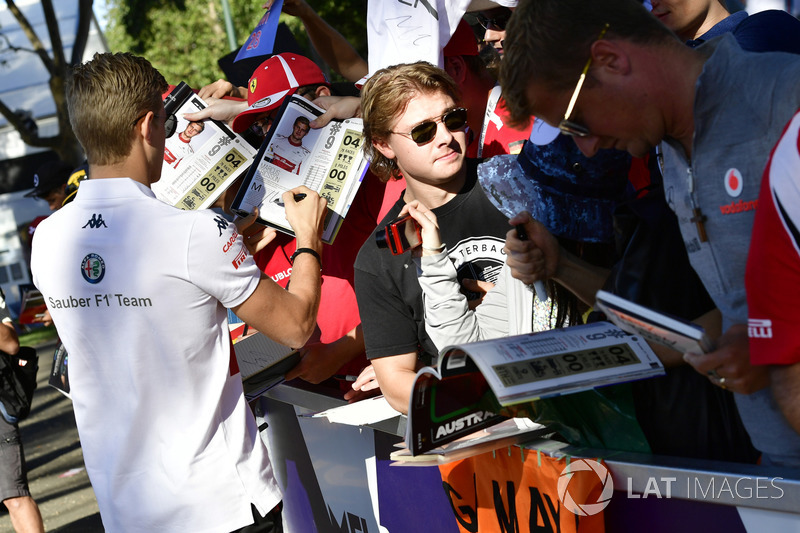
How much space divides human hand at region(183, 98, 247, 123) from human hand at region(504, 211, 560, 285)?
1.89 metres

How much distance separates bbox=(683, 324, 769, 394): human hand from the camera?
1580 millimetres

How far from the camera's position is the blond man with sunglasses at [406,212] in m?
2.80

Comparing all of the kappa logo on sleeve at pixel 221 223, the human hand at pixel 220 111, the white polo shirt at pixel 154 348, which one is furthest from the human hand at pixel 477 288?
the human hand at pixel 220 111

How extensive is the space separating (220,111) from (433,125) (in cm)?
124

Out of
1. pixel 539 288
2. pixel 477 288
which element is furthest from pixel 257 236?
pixel 539 288

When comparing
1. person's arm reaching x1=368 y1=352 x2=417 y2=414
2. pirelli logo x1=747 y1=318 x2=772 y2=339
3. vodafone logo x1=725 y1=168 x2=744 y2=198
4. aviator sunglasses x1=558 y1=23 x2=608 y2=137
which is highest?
aviator sunglasses x1=558 y1=23 x2=608 y2=137

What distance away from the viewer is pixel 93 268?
2.58 metres

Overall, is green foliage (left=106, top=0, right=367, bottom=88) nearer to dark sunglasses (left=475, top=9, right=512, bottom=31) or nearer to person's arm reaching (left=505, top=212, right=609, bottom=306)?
dark sunglasses (left=475, top=9, right=512, bottom=31)

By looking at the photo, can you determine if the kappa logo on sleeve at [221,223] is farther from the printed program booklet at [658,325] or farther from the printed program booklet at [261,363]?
the printed program booklet at [658,325]

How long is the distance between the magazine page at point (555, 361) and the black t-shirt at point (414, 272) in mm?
877

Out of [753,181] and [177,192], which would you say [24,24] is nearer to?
[177,192]

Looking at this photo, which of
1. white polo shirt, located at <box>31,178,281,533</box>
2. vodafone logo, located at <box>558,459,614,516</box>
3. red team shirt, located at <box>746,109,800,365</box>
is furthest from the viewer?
white polo shirt, located at <box>31,178,281,533</box>

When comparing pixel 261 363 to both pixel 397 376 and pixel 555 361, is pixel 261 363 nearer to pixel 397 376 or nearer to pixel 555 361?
pixel 397 376

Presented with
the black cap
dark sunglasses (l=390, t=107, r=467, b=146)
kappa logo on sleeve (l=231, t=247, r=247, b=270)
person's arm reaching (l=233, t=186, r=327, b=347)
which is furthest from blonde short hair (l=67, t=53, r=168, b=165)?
the black cap
